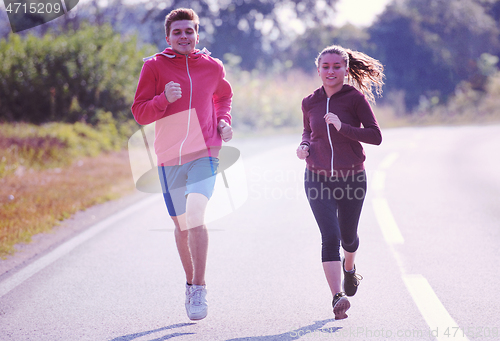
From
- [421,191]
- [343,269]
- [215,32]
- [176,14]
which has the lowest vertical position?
[421,191]

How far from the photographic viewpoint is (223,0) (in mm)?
38031

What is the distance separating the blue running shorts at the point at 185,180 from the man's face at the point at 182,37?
2.45ft

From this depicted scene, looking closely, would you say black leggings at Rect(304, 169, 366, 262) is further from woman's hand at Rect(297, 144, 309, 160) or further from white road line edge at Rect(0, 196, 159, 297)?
white road line edge at Rect(0, 196, 159, 297)

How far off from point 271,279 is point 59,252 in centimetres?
235

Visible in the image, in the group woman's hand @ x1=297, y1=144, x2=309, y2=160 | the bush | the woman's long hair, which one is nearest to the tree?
the bush

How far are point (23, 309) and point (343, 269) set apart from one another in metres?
2.37

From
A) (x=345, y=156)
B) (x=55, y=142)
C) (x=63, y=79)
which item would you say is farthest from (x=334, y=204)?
(x=63, y=79)

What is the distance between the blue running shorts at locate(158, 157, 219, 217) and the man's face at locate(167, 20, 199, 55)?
2.45 ft

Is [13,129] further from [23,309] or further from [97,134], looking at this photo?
[23,309]

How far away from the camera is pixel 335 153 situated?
373 centimetres

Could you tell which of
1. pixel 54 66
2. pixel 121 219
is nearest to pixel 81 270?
pixel 121 219

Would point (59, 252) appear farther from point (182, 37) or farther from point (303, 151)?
point (303, 151)

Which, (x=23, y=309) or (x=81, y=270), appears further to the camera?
(x=81, y=270)

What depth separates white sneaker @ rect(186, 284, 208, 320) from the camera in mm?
3594
